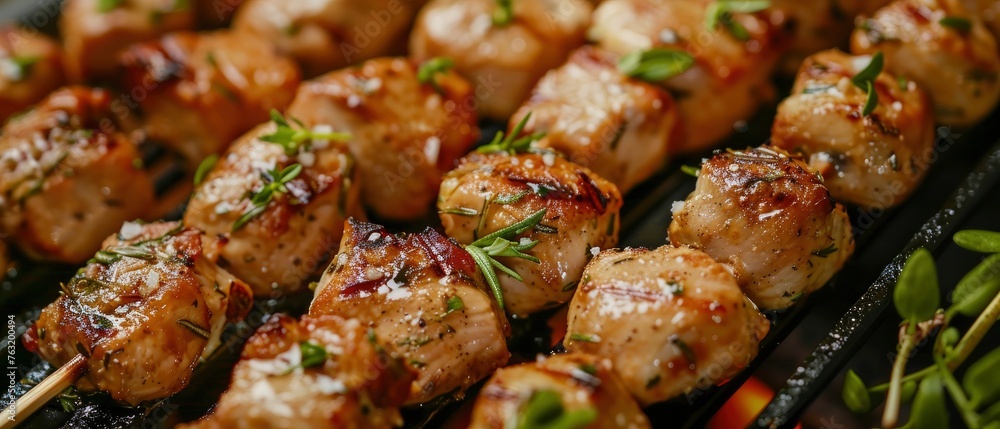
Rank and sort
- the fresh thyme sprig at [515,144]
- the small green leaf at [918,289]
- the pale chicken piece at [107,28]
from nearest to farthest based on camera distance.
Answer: the small green leaf at [918,289], the fresh thyme sprig at [515,144], the pale chicken piece at [107,28]

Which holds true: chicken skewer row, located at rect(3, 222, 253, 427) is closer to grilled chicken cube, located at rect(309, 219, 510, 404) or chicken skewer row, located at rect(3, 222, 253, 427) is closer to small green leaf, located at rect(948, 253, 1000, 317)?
grilled chicken cube, located at rect(309, 219, 510, 404)

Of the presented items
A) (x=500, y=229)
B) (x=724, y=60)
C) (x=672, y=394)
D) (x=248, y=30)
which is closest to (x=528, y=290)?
(x=500, y=229)

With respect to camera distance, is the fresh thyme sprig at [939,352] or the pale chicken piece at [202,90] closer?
the fresh thyme sprig at [939,352]

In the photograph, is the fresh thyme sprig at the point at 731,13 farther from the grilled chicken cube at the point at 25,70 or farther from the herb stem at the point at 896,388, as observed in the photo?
the grilled chicken cube at the point at 25,70

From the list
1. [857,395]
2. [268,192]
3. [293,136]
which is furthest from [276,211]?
[857,395]

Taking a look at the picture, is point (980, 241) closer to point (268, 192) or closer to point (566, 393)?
point (566, 393)

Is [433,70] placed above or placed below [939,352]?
above

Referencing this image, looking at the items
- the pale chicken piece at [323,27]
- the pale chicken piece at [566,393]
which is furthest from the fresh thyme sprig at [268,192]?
the pale chicken piece at [323,27]

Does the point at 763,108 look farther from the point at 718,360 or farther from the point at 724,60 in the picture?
the point at 718,360
